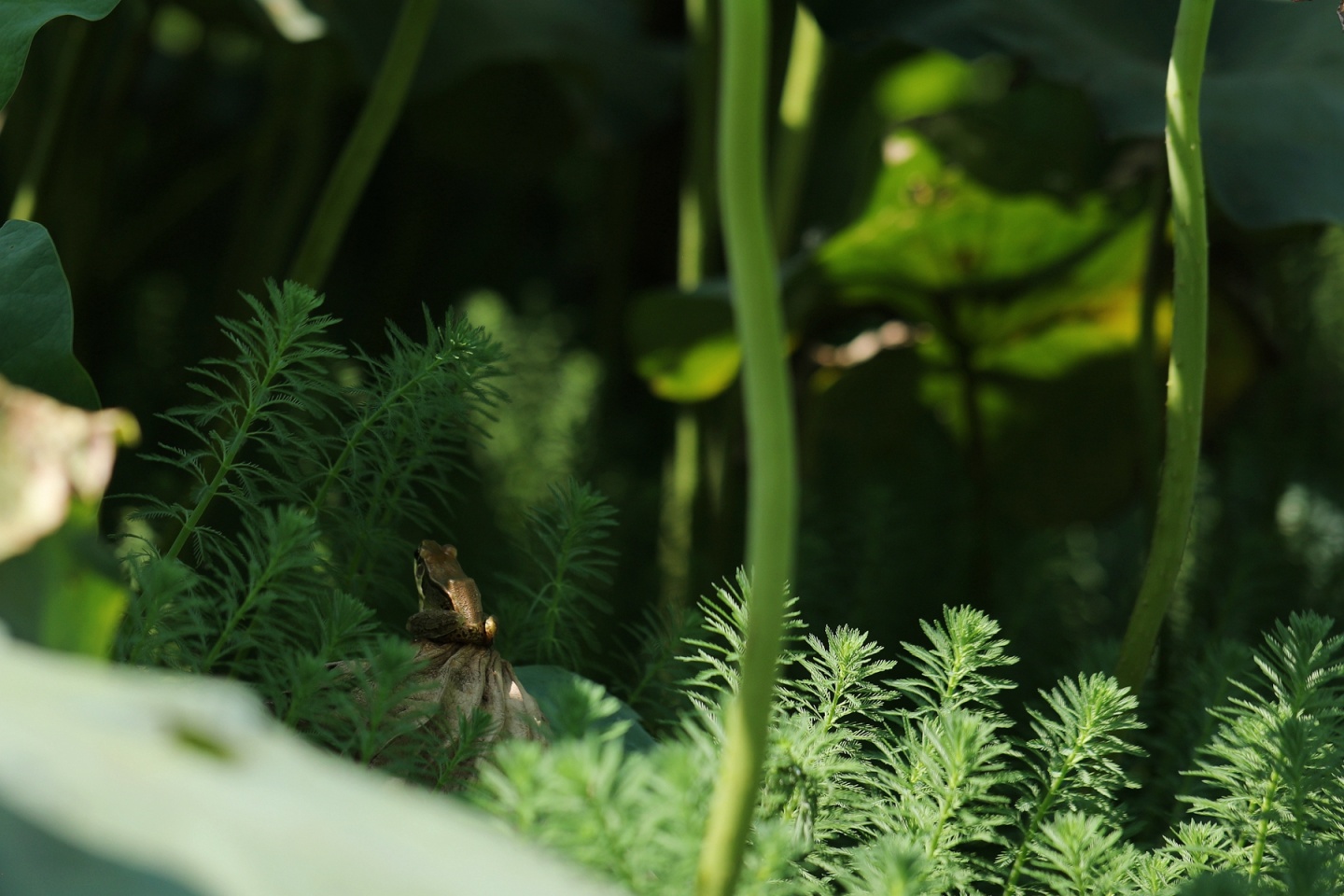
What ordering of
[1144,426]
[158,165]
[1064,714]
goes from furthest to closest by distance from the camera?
1. [158,165]
2. [1144,426]
3. [1064,714]

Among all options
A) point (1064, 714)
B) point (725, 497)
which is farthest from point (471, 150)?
point (1064, 714)

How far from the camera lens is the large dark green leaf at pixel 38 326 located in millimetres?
300

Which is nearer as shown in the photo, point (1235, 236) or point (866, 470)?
point (1235, 236)

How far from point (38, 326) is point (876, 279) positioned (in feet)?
1.41

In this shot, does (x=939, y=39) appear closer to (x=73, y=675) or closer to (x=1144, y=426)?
(x=1144, y=426)

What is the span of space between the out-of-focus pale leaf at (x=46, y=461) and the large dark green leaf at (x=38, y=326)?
0.08 metres

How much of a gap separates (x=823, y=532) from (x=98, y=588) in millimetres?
435

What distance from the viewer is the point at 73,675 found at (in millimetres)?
166

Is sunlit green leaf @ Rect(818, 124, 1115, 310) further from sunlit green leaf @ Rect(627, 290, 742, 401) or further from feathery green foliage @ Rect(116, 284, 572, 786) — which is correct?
feathery green foliage @ Rect(116, 284, 572, 786)

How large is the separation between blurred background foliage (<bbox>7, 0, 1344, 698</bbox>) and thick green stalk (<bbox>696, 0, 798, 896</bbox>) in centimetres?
17

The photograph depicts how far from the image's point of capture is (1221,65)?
57 centimetres

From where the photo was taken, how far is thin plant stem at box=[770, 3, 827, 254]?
68cm

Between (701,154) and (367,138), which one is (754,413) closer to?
(367,138)

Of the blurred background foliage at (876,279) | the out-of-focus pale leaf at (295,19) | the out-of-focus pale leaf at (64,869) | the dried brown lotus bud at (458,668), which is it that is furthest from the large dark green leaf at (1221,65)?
the out-of-focus pale leaf at (64,869)
